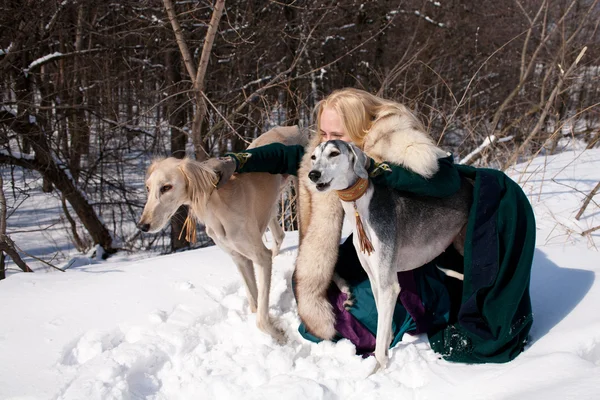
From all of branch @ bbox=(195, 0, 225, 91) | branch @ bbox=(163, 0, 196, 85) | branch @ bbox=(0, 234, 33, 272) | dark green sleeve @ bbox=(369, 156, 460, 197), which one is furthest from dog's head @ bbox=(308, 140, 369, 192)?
branch @ bbox=(163, 0, 196, 85)

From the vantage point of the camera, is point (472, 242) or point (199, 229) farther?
point (199, 229)

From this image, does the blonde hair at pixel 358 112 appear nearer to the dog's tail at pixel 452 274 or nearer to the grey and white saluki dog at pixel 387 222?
the grey and white saluki dog at pixel 387 222

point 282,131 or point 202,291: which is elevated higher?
point 282,131

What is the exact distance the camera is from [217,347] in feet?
9.00

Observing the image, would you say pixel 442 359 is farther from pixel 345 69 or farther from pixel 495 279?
pixel 345 69

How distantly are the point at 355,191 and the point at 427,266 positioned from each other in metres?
0.96

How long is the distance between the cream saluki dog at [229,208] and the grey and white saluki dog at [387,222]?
0.78 metres

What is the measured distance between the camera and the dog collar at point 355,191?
208 centimetres

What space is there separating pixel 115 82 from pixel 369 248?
7.54 m

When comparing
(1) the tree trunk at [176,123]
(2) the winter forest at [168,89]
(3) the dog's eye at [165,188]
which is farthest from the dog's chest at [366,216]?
(1) the tree trunk at [176,123]

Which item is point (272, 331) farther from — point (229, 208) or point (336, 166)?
point (336, 166)

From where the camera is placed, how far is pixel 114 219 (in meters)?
8.71

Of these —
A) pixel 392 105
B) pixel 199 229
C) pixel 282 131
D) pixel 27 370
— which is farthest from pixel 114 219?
pixel 392 105

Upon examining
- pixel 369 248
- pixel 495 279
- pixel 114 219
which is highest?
pixel 369 248
